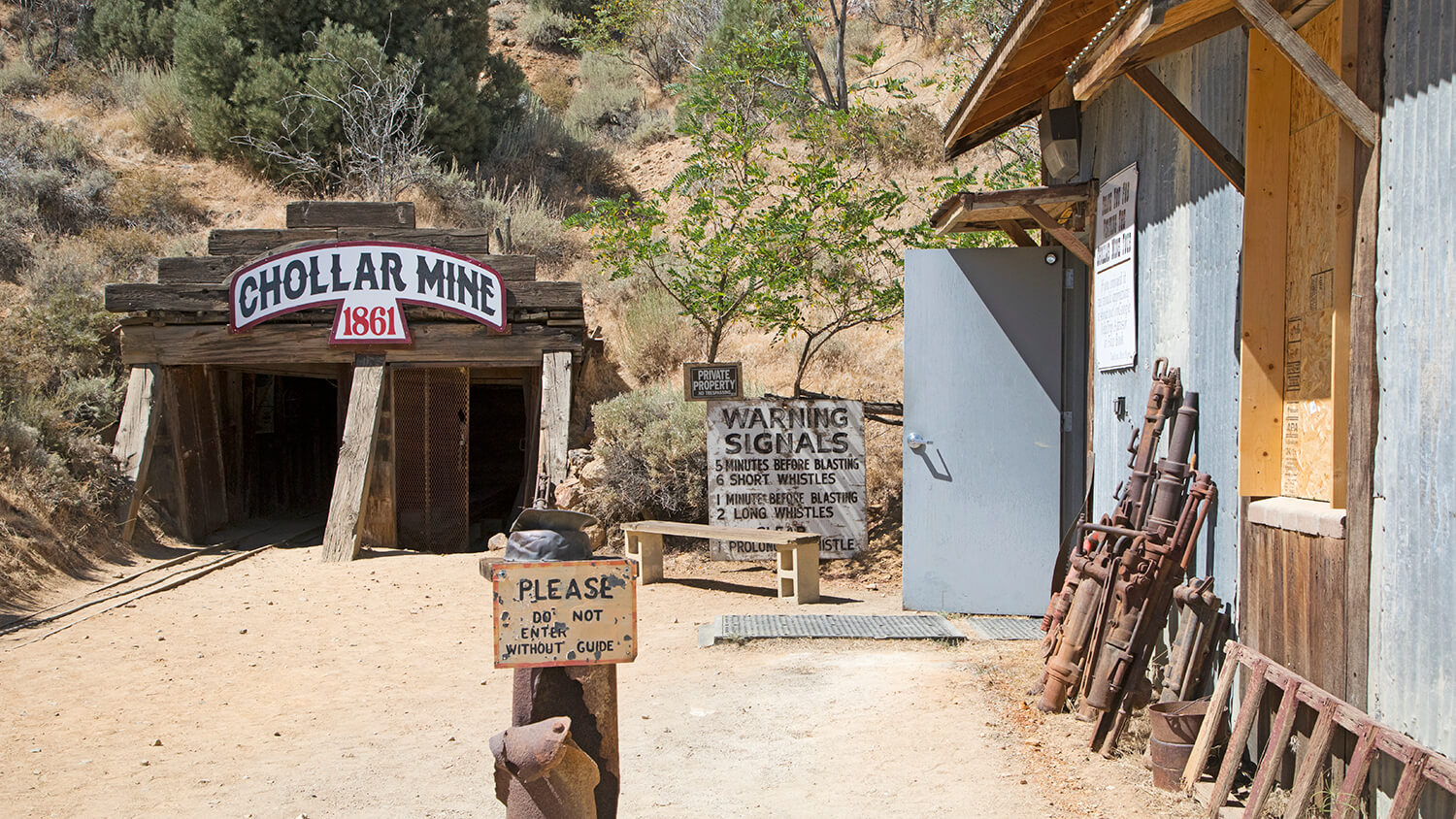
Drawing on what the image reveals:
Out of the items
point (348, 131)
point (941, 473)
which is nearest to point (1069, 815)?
point (941, 473)

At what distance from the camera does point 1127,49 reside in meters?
3.59

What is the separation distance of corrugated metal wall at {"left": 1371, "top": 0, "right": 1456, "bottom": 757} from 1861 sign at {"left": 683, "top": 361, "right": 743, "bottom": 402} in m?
6.71

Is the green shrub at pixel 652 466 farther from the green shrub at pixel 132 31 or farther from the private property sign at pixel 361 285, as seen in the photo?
the green shrub at pixel 132 31

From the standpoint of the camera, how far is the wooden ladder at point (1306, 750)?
Answer: 111 inches

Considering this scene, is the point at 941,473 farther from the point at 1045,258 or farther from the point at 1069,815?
the point at 1069,815

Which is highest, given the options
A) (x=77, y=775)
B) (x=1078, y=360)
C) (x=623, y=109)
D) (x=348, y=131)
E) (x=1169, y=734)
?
(x=623, y=109)

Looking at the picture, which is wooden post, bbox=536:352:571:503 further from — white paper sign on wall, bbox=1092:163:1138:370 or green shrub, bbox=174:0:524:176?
green shrub, bbox=174:0:524:176

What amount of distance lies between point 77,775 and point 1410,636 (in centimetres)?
493

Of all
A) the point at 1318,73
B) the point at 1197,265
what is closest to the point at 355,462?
the point at 1197,265

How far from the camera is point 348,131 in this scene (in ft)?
57.7

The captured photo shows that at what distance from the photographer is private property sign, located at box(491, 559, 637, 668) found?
3.03 meters

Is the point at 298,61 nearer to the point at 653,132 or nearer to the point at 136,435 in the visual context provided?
the point at 653,132

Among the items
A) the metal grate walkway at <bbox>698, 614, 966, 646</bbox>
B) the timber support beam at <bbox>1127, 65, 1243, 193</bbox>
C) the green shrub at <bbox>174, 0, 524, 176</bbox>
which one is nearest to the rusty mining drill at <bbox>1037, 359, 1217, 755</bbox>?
the timber support beam at <bbox>1127, 65, 1243, 193</bbox>

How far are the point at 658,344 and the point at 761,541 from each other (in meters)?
5.59
